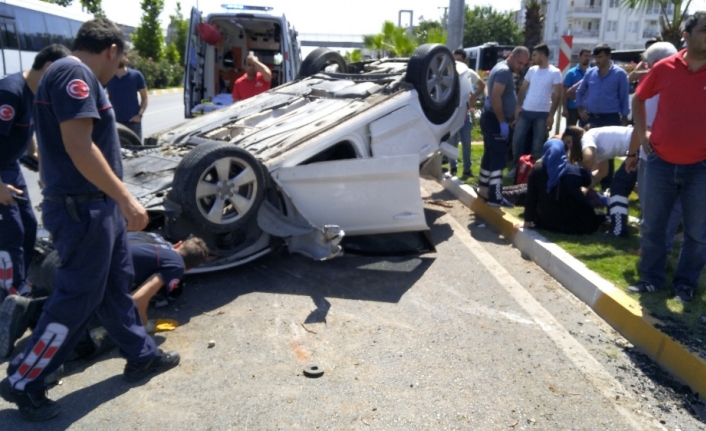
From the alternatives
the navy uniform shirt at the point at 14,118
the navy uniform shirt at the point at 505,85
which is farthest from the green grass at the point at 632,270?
the navy uniform shirt at the point at 14,118

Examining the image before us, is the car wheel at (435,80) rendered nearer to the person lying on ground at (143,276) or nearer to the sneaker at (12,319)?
the person lying on ground at (143,276)

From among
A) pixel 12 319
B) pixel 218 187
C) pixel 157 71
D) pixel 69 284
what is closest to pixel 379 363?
pixel 69 284

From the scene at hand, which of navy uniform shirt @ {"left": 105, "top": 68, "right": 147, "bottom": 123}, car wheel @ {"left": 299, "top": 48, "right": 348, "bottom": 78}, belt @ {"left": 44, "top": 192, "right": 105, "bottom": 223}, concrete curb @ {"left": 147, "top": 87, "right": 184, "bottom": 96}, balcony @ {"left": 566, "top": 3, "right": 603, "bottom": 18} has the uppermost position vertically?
balcony @ {"left": 566, "top": 3, "right": 603, "bottom": 18}

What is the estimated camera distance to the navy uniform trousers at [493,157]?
6.77 metres

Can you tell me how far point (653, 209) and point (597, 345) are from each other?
117 centimetres

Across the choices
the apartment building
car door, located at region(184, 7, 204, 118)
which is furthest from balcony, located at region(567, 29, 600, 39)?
car door, located at region(184, 7, 204, 118)

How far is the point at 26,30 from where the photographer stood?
1700cm

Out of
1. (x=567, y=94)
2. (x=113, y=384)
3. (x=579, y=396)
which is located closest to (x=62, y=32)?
(x=567, y=94)

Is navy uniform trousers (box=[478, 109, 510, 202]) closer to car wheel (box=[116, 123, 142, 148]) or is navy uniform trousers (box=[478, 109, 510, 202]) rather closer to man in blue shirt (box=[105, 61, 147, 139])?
car wheel (box=[116, 123, 142, 148])

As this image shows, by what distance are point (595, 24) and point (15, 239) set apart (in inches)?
2965

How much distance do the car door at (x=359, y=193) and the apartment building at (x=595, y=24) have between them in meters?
67.7

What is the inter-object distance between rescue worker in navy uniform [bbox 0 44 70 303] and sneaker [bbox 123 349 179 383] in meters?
1.15

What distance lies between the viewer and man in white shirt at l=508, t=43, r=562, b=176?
7863mm

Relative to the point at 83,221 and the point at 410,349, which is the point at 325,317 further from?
the point at 83,221
